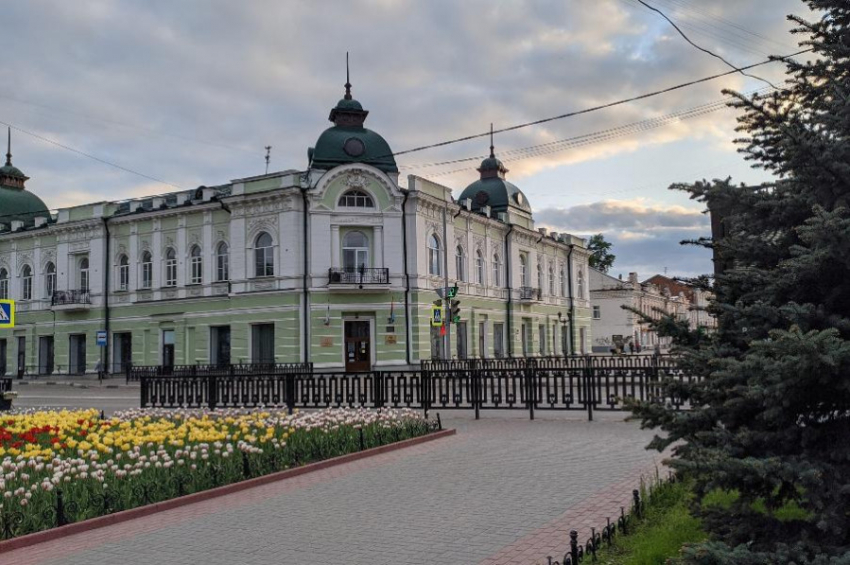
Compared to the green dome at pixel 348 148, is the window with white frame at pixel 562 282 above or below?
below

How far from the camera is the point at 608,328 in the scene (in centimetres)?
7888

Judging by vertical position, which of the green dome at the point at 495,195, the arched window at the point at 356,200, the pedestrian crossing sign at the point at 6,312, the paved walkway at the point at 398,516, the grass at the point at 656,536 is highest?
the green dome at the point at 495,195

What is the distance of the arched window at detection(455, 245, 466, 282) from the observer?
4278cm

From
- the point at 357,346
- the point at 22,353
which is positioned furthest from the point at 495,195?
the point at 22,353

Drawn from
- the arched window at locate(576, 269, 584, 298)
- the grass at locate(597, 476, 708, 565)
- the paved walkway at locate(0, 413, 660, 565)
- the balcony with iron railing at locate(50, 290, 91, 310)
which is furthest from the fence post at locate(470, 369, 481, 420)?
the arched window at locate(576, 269, 584, 298)

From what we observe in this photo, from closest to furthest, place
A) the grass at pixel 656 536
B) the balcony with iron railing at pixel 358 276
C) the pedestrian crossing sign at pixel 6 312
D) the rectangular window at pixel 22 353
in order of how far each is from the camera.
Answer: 1. the grass at pixel 656 536
2. the pedestrian crossing sign at pixel 6 312
3. the balcony with iron railing at pixel 358 276
4. the rectangular window at pixel 22 353

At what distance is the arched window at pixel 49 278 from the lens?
46750mm

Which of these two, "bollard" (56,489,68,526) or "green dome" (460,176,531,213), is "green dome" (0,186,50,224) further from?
"bollard" (56,489,68,526)

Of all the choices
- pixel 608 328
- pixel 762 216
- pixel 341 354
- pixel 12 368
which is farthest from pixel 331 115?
pixel 608 328

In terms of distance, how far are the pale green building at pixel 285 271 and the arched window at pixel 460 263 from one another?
0.14m

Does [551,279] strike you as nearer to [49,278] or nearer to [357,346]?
[357,346]

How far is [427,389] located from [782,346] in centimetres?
1265

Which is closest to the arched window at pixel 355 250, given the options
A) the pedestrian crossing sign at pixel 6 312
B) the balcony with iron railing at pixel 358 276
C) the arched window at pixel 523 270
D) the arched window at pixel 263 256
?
the balcony with iron railing at pixel 358 276

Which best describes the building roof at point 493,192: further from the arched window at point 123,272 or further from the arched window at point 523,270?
the arched window at point 123,272
